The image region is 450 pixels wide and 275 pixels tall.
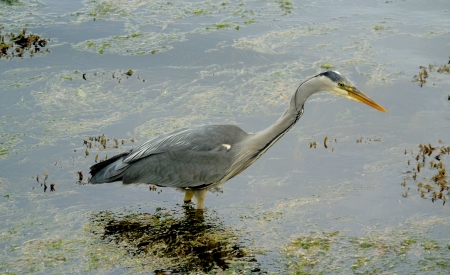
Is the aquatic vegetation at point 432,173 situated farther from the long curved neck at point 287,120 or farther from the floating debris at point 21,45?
the floating debris at point 21,45

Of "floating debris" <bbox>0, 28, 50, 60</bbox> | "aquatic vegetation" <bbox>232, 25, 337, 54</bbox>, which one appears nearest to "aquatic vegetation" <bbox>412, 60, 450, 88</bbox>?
"aquatic vegetation" <bbox>232, 25, 337, 54</bbox>

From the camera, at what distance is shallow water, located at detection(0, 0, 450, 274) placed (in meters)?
5.67

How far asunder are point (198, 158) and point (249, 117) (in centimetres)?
192

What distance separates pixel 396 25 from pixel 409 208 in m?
5.04

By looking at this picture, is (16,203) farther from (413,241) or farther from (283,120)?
(413,241)

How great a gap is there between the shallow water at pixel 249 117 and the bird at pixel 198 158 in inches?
11.3

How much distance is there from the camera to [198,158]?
20.3ft

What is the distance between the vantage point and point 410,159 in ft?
23.1

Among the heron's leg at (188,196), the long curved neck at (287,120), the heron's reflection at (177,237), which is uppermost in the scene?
the long curved neck at (287,120)

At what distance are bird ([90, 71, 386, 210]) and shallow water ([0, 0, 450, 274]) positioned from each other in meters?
0.29

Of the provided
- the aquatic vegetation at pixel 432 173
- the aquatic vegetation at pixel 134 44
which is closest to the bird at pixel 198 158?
the aquatic vegetation at pixel 432 173

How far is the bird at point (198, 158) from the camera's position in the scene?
20.1 feet

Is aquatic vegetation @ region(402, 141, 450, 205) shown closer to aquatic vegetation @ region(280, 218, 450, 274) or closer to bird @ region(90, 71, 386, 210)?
aquatic vegetation @ region(280, 218, 450, 274)

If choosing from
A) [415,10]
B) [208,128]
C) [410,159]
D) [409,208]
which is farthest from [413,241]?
[415,10]
